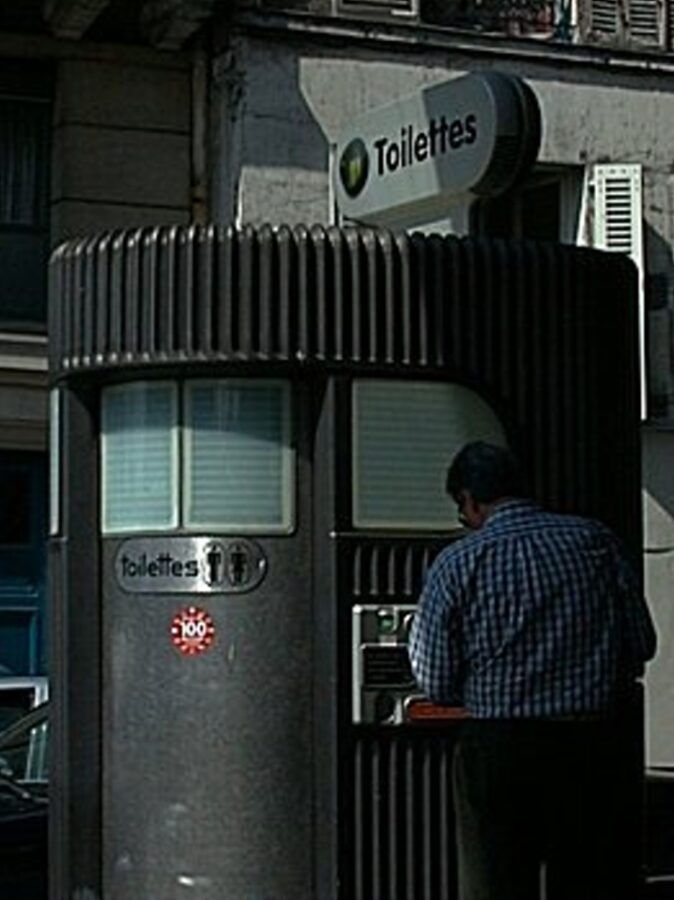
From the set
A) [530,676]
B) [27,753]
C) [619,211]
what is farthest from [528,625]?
[619,211]

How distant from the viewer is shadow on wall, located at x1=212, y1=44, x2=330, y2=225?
16250mm

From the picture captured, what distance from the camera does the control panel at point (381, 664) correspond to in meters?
8.53

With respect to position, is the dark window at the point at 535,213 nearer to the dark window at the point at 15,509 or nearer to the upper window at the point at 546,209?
the upper window at the point at 546,209

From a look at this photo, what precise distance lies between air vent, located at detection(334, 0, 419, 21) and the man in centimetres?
985

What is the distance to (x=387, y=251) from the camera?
8.61 meters

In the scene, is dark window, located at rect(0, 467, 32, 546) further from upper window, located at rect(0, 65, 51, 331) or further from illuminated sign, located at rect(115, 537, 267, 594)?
illuminated sign, located at rect(115, 537, 267, 594)

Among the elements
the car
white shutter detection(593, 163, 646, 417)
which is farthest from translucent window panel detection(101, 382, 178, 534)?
white shutter detection(593, 163, 646, 417)

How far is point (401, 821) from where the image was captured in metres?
8.56

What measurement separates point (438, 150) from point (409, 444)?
1.43m

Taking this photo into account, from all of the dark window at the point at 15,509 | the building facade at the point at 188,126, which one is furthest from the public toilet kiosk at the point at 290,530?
the dark window at the point at 15,509

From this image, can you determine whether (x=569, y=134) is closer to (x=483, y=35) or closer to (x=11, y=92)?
(x=483, y=35)

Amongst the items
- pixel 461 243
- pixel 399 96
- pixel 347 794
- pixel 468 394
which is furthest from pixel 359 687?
pixel 399 96

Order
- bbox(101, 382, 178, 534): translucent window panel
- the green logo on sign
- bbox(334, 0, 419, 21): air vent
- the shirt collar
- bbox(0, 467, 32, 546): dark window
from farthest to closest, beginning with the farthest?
bbox(0, 467, 32, 546): dark window → bbox(334, 0, 419, 21): air vent → the green logo on sign → bbox(101, 382, 178, 534): translucent window panel → the shirt collar

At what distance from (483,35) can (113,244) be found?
894 cm
